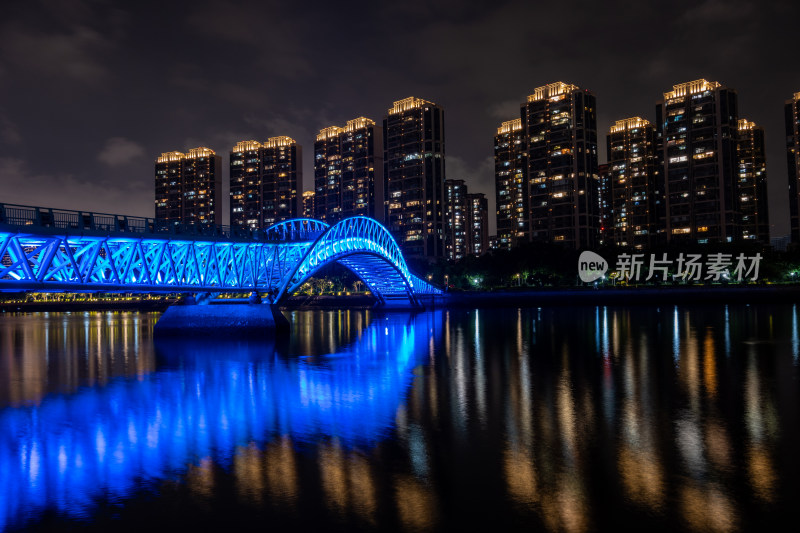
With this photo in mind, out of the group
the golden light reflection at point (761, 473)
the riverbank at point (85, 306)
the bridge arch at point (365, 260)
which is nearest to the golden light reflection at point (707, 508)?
the golden light reflection at point (761, 473)

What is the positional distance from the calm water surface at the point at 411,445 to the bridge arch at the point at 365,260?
1139 inches

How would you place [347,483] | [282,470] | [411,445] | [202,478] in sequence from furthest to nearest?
[411,445] → [282,470] → [202,478] → [347,483]

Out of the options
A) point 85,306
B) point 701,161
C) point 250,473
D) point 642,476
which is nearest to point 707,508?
point 642,476

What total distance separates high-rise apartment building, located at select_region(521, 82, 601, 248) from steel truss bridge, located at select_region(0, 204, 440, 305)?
123432 mm

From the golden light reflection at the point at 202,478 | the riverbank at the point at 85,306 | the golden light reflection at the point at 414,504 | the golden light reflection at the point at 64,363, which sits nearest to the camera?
the golden light reflection at the point at 414,504

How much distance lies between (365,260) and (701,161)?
135486 mm

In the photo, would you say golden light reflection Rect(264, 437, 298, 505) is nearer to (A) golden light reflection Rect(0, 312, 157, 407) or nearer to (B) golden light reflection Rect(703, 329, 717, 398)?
(A) golden light reflection Rect(0, 312, 157, 407)

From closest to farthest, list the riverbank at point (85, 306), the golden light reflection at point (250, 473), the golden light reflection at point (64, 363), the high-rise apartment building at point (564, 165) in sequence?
the golden light reflection at point (250, 473) < the golden light reflection at point (64, 363) < the riverbank at point (85, 306) < the high-rise apartment building at point (564, 165)

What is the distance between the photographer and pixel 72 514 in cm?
1087

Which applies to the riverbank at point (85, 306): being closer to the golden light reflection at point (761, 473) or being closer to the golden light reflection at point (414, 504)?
the golden light reflection at point (414, 504)

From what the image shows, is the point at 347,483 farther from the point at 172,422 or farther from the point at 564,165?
the point at 564,165

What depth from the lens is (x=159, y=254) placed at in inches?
1790

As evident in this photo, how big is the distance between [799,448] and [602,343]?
27.7 m

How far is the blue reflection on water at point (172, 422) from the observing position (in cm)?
1290
